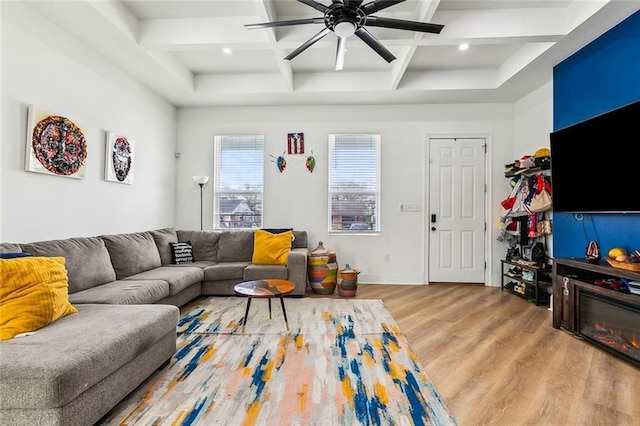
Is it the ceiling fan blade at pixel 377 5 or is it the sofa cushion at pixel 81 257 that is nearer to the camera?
the ceiling fan blade at pixel 377 5

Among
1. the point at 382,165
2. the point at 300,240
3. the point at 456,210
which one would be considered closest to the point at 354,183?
the point at 382,165

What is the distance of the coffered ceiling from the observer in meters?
2.84

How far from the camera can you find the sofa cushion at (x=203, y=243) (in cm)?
438

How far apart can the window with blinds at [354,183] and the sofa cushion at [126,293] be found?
2.64 m

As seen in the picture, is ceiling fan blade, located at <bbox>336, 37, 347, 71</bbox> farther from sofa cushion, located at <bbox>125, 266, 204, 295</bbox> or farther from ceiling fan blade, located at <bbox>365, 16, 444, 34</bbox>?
sofa cushion, located at <bbox>125, 266, 204, 295</bbox>

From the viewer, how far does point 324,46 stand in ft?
10.5

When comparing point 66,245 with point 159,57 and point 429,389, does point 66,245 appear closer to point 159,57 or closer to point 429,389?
point 159,57

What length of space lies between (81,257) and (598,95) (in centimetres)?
504

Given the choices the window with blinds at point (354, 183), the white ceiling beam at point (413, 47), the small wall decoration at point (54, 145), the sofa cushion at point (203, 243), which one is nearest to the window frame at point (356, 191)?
the window with blinds at point (354, 183)

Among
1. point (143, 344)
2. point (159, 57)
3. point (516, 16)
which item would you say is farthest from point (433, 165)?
point (143, 344)

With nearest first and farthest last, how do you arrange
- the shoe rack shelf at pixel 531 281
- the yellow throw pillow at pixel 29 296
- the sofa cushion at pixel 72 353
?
the sofa cushion at pixel 72 353 < the yellow throw pillow at pixel 29 296 < the shoe rack shelf at pixel 531 281

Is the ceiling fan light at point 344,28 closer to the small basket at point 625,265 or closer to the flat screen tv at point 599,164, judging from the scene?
the flat screen tv at point 599,164

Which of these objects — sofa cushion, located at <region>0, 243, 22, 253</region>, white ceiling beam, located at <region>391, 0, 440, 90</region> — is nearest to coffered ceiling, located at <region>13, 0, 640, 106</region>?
white ceiling beam, located at <region>391, 0, 440, 90</region>

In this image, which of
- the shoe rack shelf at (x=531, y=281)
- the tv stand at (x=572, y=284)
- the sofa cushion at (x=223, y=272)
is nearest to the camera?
the tv stand at (x=572, y=284)
